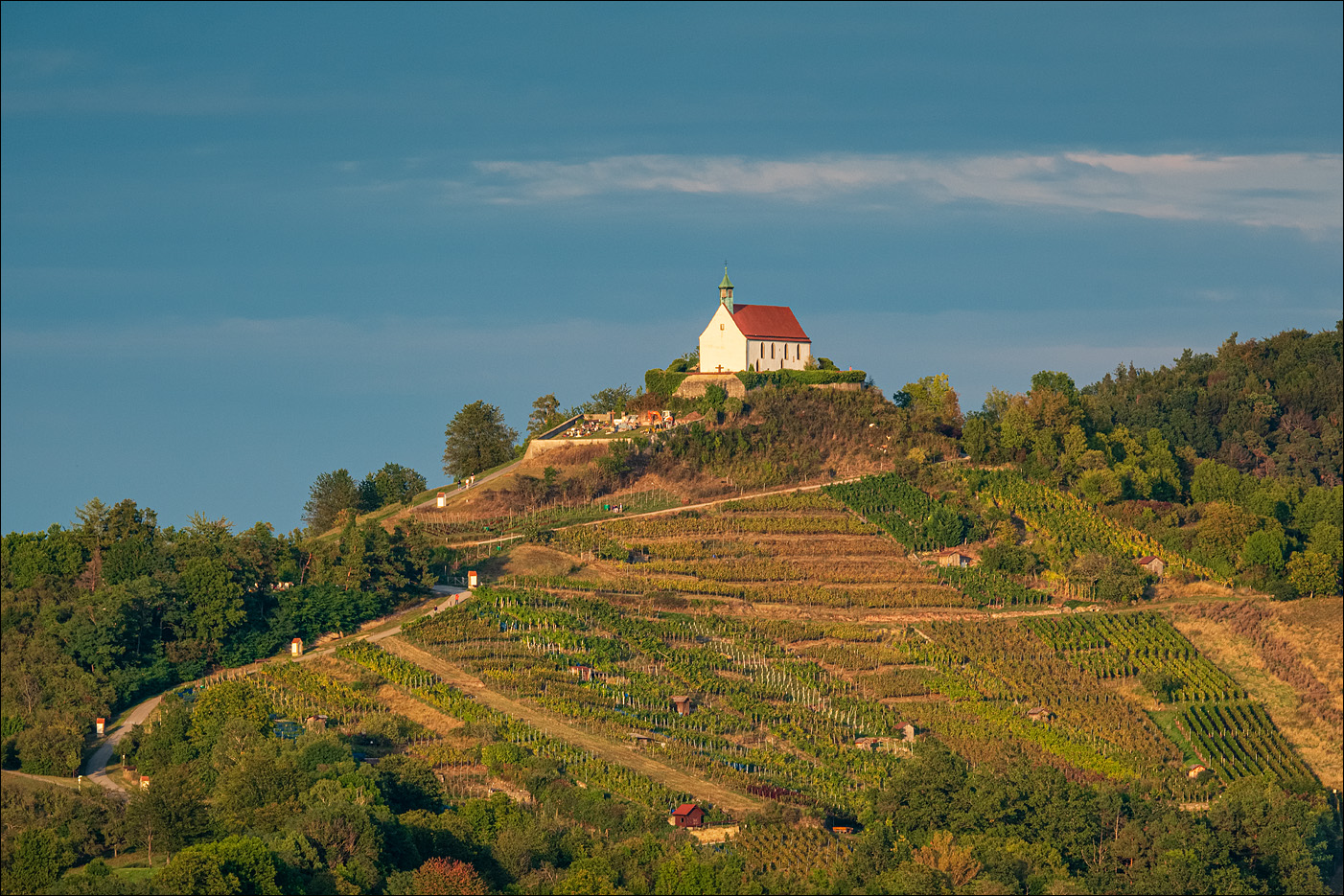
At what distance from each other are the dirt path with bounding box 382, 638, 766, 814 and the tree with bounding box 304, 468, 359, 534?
15582 millimetres

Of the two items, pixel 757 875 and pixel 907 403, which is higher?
pixel 907 403

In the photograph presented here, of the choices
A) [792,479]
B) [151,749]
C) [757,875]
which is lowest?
[757,875]

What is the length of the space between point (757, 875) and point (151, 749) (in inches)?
593

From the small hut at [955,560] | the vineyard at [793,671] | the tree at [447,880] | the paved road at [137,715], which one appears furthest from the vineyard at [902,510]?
the tree at [447,880]

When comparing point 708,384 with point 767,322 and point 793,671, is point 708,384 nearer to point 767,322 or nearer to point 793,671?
point 767,322

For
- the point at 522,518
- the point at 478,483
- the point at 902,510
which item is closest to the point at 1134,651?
the point at 902,510

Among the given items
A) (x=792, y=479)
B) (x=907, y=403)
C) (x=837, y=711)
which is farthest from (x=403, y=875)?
(x=907, y=403)

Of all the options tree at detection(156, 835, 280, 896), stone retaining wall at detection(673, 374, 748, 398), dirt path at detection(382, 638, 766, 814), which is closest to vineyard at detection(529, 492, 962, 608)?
dirt path at detection(382, 638, 766, 814)

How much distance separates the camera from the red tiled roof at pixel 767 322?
72.2 meters

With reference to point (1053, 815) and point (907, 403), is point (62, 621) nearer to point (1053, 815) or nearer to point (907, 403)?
point (1053, 815)

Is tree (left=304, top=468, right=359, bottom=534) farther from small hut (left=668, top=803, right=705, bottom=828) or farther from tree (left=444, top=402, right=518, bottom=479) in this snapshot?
small hut (left=668, top=803, right=705, bottom=828)

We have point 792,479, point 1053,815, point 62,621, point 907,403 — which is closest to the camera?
point 1053,815

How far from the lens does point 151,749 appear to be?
43875 millimetres

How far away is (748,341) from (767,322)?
1.96 meters
